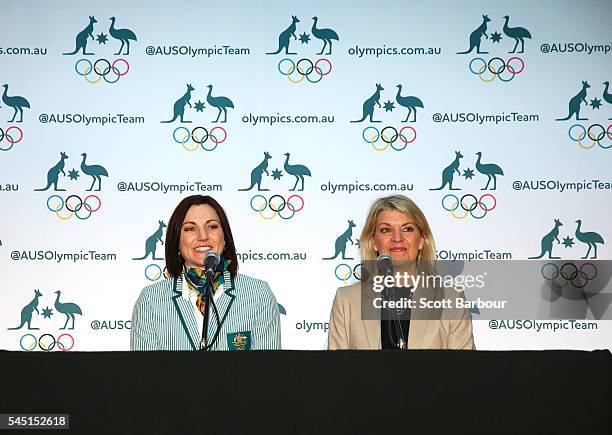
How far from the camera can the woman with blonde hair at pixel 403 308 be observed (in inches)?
116

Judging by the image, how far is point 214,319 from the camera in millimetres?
2943

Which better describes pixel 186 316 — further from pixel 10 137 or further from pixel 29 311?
pixel 10 137

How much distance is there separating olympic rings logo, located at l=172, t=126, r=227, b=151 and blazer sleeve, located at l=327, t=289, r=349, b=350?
1.59 m

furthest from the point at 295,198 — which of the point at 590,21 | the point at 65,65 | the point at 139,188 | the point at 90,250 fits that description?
the point at 590,21

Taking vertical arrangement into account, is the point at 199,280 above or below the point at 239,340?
above

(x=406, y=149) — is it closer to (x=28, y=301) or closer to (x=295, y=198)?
(x=295, y=198)

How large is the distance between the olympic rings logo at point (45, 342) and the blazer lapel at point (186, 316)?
1.54 m

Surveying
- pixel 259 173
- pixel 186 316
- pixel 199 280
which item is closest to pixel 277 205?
pixel 259 173

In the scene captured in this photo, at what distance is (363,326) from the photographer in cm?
304

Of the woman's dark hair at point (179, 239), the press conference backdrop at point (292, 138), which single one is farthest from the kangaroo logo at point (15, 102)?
the woman's dark hair at point (179, 239)

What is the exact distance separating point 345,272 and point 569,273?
53.3 inches

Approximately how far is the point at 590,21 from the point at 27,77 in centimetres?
353

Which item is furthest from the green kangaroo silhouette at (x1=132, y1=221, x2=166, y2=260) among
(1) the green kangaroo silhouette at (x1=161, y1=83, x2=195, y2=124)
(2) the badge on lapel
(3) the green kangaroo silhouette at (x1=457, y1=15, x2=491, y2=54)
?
(3) the green kangaroo silhouette at (x1=457, y1=15, x2=491, y2=54)

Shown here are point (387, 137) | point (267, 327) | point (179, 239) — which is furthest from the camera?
point (387, 137)
